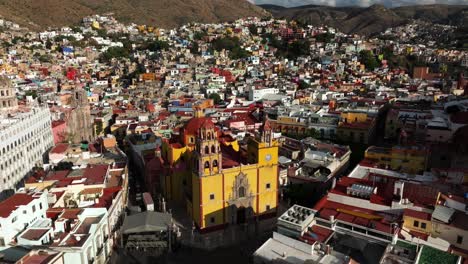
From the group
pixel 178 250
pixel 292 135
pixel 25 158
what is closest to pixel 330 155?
pixel 292 135

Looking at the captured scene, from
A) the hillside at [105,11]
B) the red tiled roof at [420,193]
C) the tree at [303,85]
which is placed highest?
the hillside at [105,11]

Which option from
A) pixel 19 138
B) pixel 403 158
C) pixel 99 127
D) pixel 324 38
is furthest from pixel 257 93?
pixel 324 38

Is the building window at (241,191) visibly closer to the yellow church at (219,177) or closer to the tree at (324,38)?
the yellow church at (219,177)

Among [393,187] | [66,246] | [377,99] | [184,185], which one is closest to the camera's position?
[66,246]

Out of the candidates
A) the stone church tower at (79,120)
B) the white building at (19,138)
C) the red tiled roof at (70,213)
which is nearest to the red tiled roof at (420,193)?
the red tiled roof at (70,213)

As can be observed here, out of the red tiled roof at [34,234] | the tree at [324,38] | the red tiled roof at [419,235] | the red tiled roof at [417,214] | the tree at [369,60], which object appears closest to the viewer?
the red tiled roof at [419,235]

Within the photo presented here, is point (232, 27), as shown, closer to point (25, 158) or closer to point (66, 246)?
point (25, 158)
